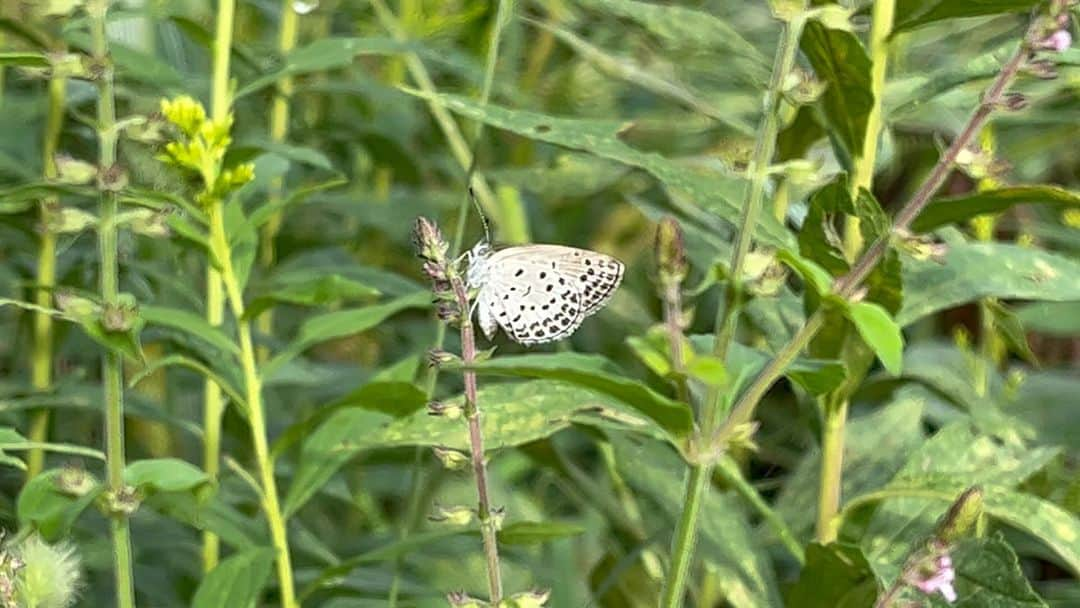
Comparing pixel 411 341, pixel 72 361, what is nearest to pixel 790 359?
pixel 411 341

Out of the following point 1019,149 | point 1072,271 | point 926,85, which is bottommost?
point 1072,271

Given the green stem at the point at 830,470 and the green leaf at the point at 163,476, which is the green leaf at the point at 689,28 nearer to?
the green stem at the point at 830,470

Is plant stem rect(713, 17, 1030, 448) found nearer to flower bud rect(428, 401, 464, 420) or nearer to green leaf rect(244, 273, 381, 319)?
flower bud rect(428, 401, 464, 420)

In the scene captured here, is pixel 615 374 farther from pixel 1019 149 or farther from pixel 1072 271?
pixel 1019 149

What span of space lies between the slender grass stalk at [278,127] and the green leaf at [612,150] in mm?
468

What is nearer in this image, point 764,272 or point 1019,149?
point 764,272

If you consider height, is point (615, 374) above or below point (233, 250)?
below

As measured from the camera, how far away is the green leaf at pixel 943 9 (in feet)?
2.52

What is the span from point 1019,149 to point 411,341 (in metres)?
0.65

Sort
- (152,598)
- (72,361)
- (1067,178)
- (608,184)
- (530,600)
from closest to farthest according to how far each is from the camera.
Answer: (530,600) → (152,598) → (608,184) → (72,361) → (1067,178)

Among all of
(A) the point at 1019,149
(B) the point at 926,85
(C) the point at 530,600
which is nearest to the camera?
(C) the point at 530,600

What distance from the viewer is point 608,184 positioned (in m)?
1.21

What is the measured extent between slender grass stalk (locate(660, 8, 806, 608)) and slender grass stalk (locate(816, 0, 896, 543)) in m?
0.15

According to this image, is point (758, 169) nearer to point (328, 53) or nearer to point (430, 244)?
point (430, 244)
